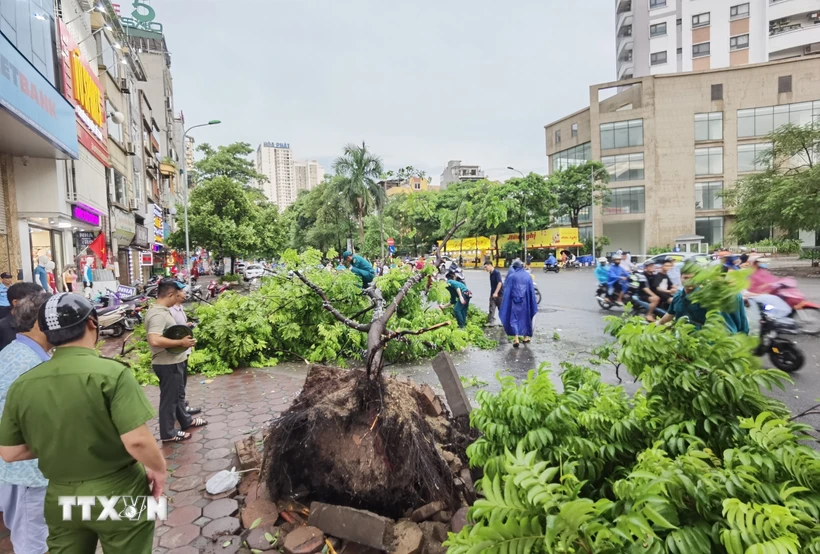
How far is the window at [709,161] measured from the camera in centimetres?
4353

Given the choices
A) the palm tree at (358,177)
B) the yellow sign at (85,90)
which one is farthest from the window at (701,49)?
the yellow sign at (85,90)

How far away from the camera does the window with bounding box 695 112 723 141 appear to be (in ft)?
141

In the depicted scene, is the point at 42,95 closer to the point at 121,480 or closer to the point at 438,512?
the point at 121,480

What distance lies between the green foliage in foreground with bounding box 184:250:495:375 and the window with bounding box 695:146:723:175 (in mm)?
47423

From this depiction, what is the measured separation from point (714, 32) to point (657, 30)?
5.67 metres

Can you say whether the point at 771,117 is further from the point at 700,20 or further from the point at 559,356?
the point at 559,356

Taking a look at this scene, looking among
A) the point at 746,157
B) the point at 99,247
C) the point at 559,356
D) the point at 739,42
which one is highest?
the point at 739,42

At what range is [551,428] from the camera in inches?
74.2

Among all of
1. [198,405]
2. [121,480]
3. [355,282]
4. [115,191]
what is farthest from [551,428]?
[115,191]

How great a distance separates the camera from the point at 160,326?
440 centimetres

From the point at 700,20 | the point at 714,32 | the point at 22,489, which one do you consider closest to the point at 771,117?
the point at 714,32

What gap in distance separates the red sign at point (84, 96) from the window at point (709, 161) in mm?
49338

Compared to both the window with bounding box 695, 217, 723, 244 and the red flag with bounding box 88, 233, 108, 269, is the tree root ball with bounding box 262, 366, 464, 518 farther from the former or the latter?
the window with bounding box 695, 217, 723, 244

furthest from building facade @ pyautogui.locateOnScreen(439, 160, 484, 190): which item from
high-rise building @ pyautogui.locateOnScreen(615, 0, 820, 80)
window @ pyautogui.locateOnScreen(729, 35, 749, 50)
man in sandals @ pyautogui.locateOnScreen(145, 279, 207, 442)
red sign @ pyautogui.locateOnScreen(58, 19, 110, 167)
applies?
man in sandals @ pyautogui.locateOnScreen(145, 279, 207, 442)
